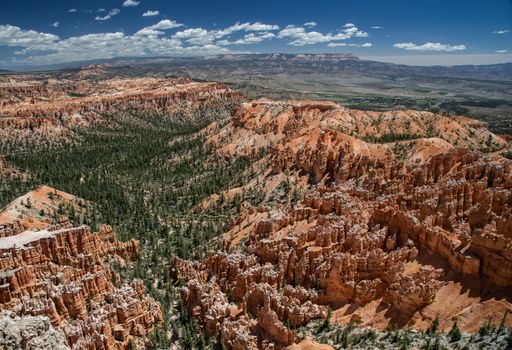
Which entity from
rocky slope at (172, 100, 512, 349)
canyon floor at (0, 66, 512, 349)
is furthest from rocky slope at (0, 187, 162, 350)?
rocky slope at (172, 100, 512, 349)

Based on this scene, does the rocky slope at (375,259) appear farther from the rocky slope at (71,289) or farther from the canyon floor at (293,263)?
the rocky slope at (71,289)

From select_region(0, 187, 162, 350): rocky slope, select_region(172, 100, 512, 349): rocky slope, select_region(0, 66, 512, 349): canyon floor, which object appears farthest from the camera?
select_region(0, 187, 162, 350): rocky slope

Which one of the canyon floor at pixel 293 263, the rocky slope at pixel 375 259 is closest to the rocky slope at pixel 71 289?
the canyon floor at pixel 293 263

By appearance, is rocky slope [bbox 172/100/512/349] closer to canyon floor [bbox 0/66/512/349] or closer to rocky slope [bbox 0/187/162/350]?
canyon floor [bbox 0/66/512/349]

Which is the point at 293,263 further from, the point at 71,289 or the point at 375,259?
the point at 71,289

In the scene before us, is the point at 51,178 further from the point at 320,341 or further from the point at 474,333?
the point at 474,333

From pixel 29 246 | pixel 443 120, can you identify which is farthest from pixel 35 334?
pixel 443 120
